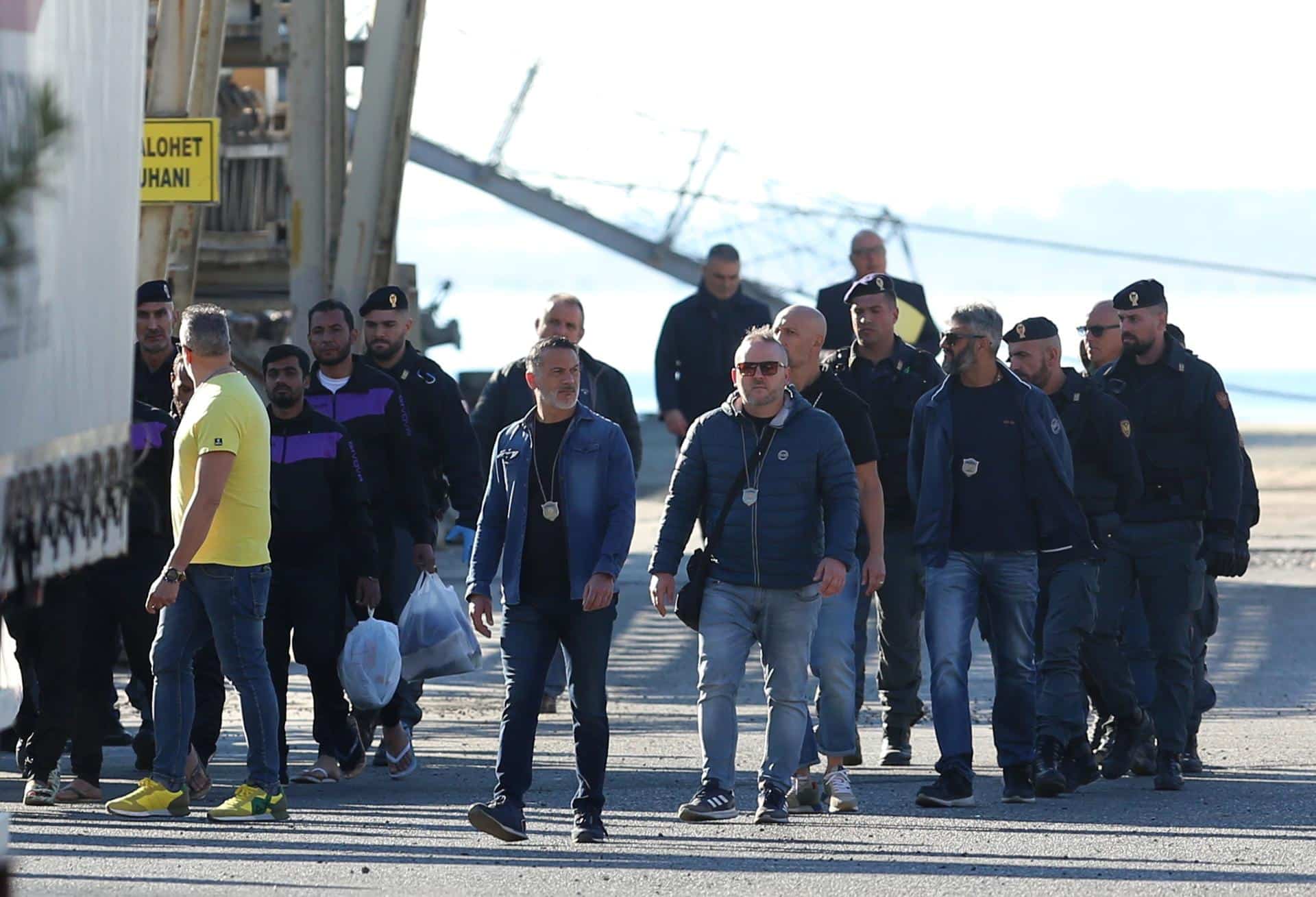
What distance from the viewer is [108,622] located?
9242 mm

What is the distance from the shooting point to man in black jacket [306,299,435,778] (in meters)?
9.94

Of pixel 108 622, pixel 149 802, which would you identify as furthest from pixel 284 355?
pixel 149 802

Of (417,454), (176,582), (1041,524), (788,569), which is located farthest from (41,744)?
(1041,524)

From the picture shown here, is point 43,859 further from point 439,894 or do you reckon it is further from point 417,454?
point 417,454

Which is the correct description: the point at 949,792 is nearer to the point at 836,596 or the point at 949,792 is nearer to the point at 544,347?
the point at 836,596

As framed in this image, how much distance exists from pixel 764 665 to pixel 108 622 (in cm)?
276

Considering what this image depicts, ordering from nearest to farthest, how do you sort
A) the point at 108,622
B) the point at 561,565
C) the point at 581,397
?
1. the point at 561,565
2. the point at 108,622
3. the point at 581,397

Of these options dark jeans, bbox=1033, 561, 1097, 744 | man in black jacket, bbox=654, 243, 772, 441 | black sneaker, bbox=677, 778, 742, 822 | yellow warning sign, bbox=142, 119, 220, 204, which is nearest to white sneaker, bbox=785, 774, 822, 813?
black sneaker, bbox=677, 778, 742, 822

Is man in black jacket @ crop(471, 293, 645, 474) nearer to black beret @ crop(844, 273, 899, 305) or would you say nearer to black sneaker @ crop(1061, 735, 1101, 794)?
black beret @ crop(844, 273, 899, 305)

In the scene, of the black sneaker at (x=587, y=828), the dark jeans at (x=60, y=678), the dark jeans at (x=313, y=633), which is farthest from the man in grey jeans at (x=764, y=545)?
the dark jeans at (x=60, y=678)

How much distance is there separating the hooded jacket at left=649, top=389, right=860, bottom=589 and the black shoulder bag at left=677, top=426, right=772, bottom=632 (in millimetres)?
18

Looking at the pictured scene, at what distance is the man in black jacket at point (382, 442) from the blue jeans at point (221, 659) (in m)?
1.37

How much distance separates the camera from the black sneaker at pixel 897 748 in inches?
402

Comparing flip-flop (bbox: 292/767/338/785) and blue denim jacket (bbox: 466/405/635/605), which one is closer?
blue denim jacket (bbox: 466/405/635/605)
